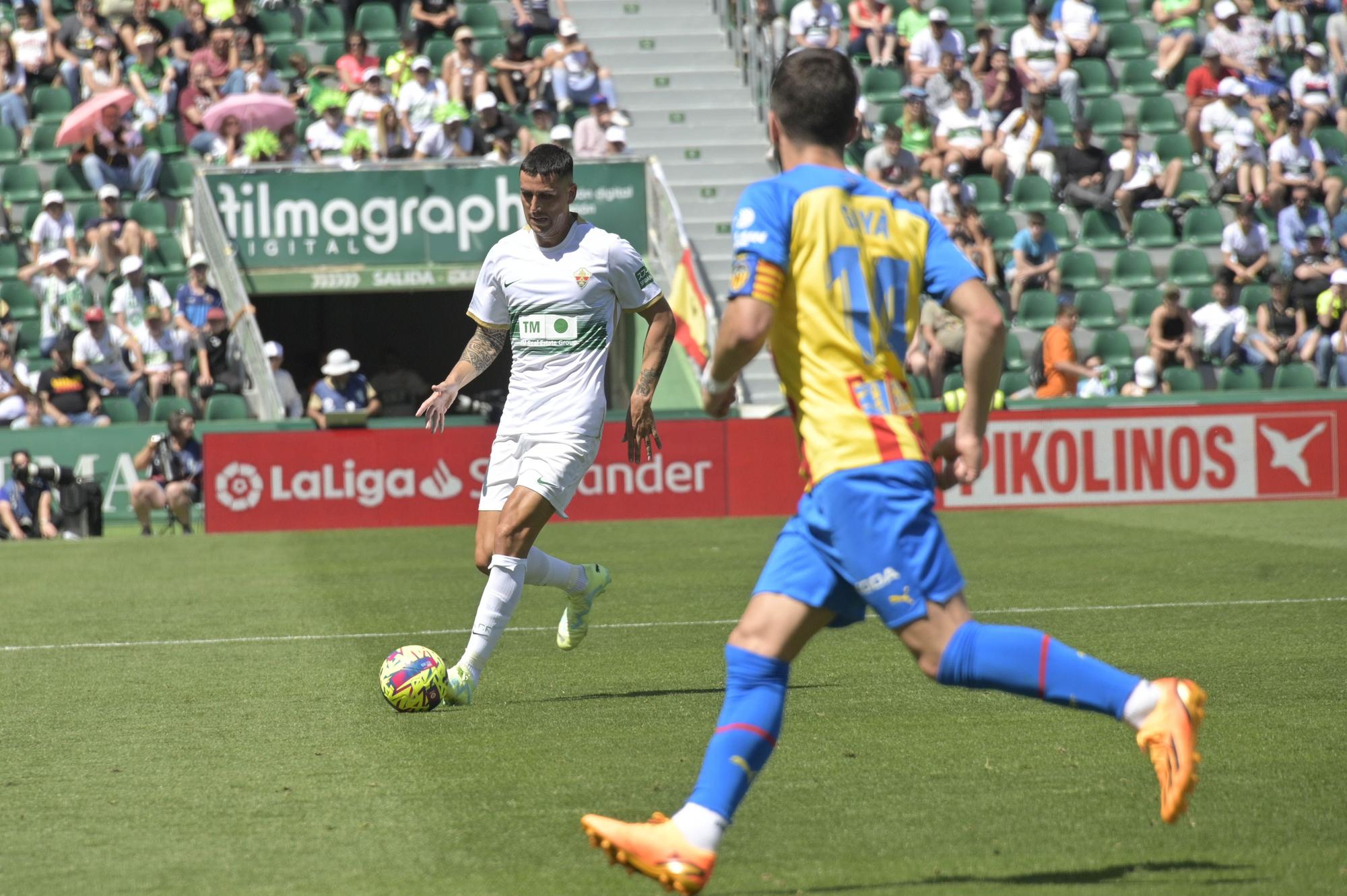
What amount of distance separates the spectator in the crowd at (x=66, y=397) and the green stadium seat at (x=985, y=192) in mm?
11283

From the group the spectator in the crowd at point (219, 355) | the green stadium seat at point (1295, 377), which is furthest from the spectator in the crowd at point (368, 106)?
the green stadium seat at point (1295, 377)

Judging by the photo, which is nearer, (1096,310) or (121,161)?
(121,161)

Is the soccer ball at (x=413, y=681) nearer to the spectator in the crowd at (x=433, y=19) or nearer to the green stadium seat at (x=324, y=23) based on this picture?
the spectator in the crowd at (x=433, y=19)

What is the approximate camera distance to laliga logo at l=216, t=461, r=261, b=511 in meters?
18.9

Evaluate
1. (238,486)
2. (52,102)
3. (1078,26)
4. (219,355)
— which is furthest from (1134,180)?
(52,102)

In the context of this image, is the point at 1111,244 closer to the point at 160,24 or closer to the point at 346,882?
the point at 160,24

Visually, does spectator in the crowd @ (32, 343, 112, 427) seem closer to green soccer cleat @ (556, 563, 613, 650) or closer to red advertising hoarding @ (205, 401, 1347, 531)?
red advertising hoarding @ (205, 401, 1347, 531)

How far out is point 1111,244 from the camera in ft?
78.8

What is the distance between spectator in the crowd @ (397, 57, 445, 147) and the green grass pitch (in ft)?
37.9

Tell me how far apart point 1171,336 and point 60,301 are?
13070 millimetres

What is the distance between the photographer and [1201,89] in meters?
25.4

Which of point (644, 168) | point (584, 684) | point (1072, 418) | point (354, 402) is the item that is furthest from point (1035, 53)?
point (584, 684)

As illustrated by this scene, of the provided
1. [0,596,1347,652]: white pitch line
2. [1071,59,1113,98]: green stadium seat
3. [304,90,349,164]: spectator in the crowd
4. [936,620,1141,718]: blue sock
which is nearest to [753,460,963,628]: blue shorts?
[936,620,1141,718]: blue sock

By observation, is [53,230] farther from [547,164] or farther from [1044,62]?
[547,164]
